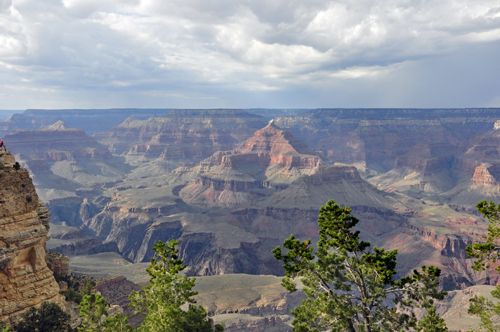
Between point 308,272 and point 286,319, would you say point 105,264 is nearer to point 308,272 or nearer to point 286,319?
point 286,319

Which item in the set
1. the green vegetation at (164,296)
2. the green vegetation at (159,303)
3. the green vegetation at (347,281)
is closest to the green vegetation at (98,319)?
the green vegetation at (159,303)

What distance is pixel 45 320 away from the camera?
31641 mm

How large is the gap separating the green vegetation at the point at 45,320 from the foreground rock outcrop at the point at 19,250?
3.24 ft

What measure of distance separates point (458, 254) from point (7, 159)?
163118 millimetres

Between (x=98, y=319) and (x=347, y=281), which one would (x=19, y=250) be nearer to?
(x=98, y=319)

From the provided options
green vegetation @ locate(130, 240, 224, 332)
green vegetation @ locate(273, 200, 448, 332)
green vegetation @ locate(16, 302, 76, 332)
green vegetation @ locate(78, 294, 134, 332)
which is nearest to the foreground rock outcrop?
green vegetation @ locate(16, 302, 76, 332)

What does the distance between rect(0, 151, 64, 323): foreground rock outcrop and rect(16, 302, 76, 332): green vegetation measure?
0.99m

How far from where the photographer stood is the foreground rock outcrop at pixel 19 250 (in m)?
31.7

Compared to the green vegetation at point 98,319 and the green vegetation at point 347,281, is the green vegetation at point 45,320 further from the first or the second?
the green vegetation at point 347,281

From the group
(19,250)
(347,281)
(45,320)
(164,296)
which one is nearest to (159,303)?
(164,296)

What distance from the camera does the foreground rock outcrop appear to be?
1247 inches

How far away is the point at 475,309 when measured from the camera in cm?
2539

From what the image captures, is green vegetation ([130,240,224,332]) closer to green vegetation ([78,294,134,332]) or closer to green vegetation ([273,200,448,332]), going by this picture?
green vegetation ([78,294,134,332])

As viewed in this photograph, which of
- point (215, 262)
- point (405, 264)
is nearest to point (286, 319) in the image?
point (215, 262)
